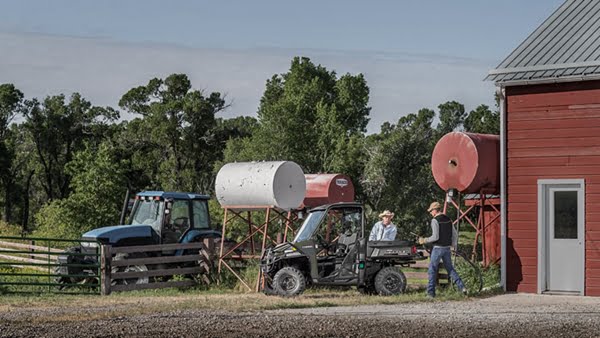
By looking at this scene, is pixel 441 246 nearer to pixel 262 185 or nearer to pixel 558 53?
pixel 558 53

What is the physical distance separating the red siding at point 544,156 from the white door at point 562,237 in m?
0.16

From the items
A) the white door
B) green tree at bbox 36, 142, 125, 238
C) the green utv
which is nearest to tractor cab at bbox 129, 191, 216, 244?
the green utv

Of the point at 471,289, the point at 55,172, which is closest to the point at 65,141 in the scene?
the point at 55,172

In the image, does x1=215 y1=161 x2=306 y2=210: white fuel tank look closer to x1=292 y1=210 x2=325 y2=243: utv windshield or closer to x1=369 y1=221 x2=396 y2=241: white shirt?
x1=292 y1=210 x2=325 y2=243: utv windshield

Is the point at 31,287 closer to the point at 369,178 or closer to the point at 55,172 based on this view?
the point at 369,178

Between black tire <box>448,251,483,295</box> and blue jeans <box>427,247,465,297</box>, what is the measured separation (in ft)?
1.54

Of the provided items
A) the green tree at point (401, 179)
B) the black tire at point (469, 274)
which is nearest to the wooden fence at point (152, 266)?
the black tire at point (469, 274)

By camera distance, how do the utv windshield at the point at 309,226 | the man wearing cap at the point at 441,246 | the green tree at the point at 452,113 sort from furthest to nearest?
the green tree at the point at 452,113
the utv windshield at the point at 309,226
the man wearing cap at the point at 441,246

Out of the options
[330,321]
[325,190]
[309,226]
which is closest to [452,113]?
[325,190]

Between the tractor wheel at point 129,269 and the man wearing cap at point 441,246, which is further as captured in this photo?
the tractor wheel at point 129,269

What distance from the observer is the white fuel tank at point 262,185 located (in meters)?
24.1

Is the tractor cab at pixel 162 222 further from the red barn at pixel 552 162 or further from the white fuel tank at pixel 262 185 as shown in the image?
the red barn at pixel 552 162

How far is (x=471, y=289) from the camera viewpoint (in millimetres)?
20562

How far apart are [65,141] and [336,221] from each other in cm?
4512
